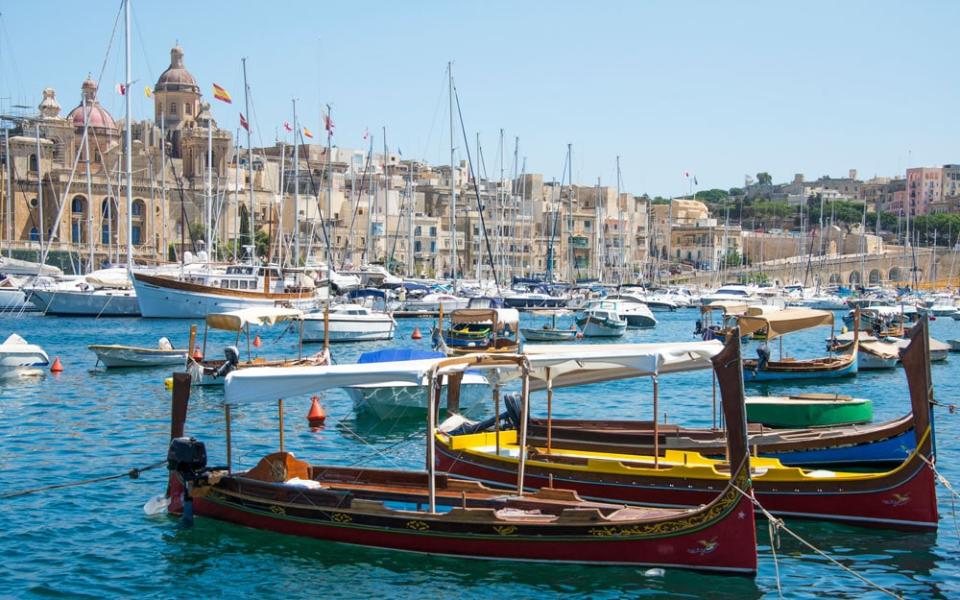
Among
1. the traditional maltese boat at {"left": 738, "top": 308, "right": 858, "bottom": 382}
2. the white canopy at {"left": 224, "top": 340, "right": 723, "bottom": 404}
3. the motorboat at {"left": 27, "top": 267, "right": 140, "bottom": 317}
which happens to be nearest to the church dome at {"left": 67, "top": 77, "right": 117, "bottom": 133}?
the motorboat at {"left": 27, "top": 267, "right": 140, "bottom": 317}

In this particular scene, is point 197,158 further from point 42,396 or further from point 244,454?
point 244,454

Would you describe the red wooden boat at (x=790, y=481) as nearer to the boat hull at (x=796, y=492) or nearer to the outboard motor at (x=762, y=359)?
the boat hull at (x=796, y=492)

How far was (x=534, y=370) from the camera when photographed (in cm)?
1877

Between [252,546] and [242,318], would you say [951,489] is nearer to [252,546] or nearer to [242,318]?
[252,546]

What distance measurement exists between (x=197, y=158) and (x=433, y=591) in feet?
333

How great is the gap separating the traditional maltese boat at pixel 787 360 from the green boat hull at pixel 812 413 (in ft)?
17.7

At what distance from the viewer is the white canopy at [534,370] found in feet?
49.8

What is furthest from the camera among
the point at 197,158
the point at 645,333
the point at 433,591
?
the point at 197,158

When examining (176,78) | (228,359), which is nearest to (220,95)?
(228,359)

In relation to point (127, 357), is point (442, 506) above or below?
above

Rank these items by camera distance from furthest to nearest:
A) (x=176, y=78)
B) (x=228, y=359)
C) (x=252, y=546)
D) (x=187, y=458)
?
(x=176, y=78) < (x=228, y=359) < (x=187, y=458) < (x=252, y=546)

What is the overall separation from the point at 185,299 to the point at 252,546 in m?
48.1

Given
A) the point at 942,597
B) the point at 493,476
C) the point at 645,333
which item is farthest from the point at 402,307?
the point at 942,597

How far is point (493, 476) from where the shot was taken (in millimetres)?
17516
